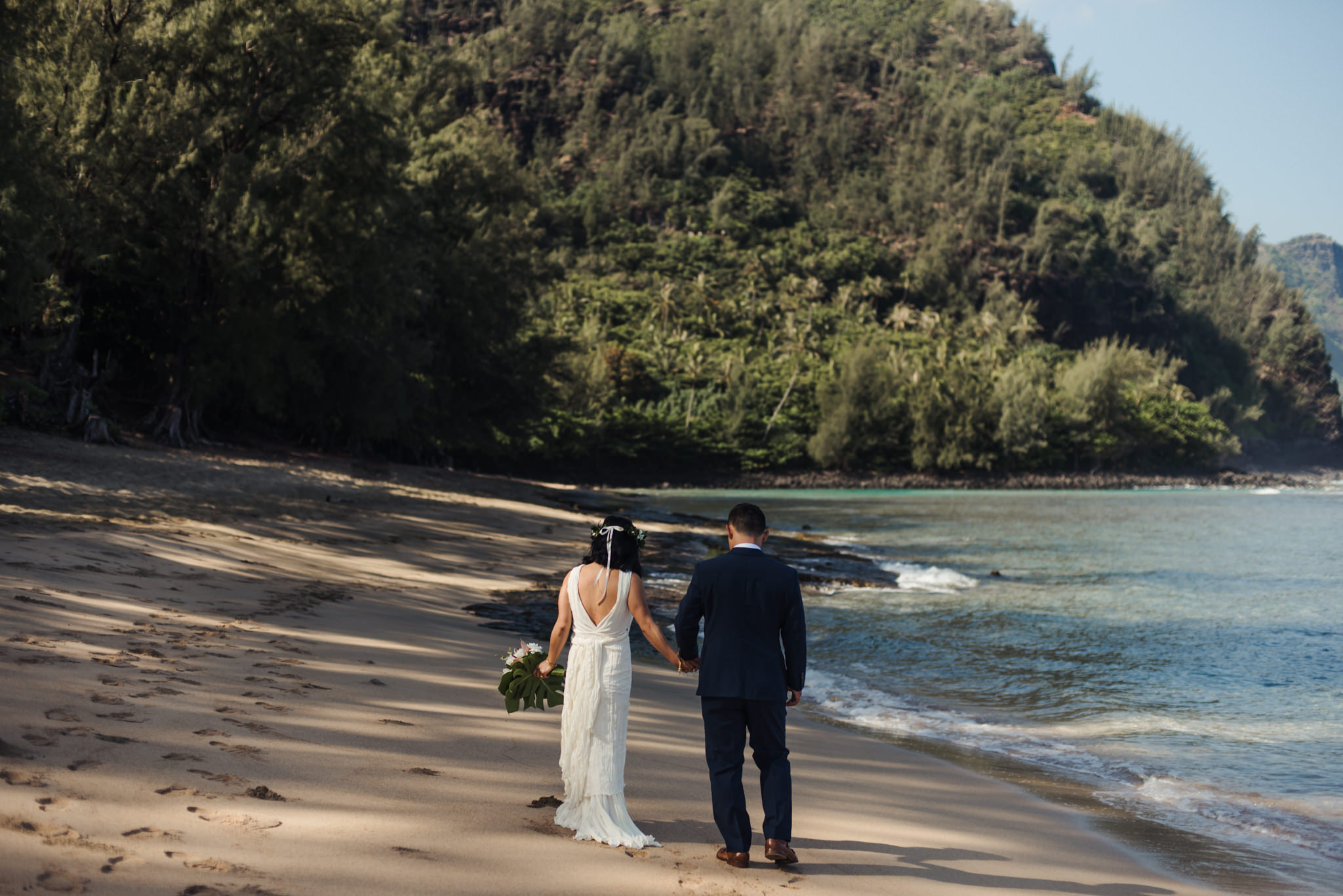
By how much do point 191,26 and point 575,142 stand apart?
140 meters

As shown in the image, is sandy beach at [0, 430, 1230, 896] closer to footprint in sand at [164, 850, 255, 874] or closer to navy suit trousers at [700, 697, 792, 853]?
footprint in sand at [164, 850, 255, 874]

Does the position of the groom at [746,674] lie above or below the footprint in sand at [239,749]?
above

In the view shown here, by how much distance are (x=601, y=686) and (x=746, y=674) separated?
2.56 ft

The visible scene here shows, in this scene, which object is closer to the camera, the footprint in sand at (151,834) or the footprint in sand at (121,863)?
the footprint in sand at (121,863)

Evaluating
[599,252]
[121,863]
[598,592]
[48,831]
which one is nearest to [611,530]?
[598,592]

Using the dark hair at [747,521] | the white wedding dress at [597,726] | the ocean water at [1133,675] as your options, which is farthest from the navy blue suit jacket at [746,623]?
the ocean water at [1133,675]

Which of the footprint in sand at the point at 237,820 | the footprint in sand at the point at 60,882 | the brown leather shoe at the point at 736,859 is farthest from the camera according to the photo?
the brown leather shoe at the point at 736,859

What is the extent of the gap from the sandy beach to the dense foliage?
13.5 meters

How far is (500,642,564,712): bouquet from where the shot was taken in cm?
527

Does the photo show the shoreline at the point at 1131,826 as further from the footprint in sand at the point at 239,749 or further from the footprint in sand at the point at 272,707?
the footprint in sand at the point at 239,749

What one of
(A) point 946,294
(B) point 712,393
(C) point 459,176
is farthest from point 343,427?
(A) point 946,294

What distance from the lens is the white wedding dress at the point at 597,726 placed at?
4.88 m

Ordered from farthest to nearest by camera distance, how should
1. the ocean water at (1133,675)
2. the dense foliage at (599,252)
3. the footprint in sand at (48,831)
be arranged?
1. the dense foliage at (599,252)
2. the ocean water at (1133,675)
3. the footprint in sand at (48,831)

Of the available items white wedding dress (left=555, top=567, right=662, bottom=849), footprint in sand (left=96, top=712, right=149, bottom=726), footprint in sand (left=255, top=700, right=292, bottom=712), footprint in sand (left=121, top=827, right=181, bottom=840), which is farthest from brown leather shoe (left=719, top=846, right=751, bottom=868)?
footprint in sand (left=96, top=712, right=149, bottom=726)
